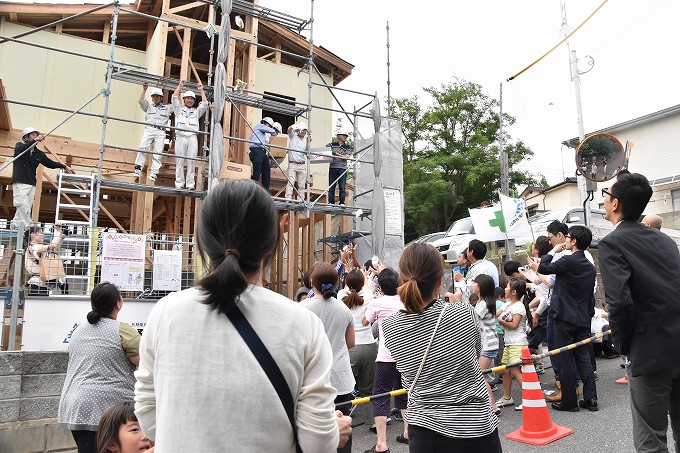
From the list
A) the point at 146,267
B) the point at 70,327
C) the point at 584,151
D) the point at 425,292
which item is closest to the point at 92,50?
the point at 146,267

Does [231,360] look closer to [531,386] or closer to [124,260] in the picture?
[531,386]

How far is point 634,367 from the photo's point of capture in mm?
2764

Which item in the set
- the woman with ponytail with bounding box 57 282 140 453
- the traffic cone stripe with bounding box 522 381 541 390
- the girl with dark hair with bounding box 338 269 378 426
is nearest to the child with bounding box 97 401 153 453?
the woman with ponytail with bounding box 57 282 140 453

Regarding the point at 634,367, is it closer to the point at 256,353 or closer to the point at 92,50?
the point at 256,353

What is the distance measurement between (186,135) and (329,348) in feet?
26.7

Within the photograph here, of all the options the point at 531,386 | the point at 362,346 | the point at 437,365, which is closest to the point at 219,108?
the point at 362,346

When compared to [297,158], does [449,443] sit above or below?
below

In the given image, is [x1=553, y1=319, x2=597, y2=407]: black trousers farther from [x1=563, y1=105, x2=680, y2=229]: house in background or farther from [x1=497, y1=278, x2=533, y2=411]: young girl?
[x1=563, y1=105, x2=680, y2=229]: house in background

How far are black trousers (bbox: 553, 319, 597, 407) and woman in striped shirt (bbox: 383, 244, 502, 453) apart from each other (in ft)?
9.18

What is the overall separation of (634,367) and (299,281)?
36.8ft

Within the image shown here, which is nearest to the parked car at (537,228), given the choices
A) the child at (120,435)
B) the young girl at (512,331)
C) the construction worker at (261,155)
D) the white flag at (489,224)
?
the white flag at (489,224)

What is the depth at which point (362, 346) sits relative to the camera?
5434mm

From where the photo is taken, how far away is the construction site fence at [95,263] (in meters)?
5.57

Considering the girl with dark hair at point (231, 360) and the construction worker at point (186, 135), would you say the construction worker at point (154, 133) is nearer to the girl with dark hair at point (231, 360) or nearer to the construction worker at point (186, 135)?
the construction worker at point (186, 135)
